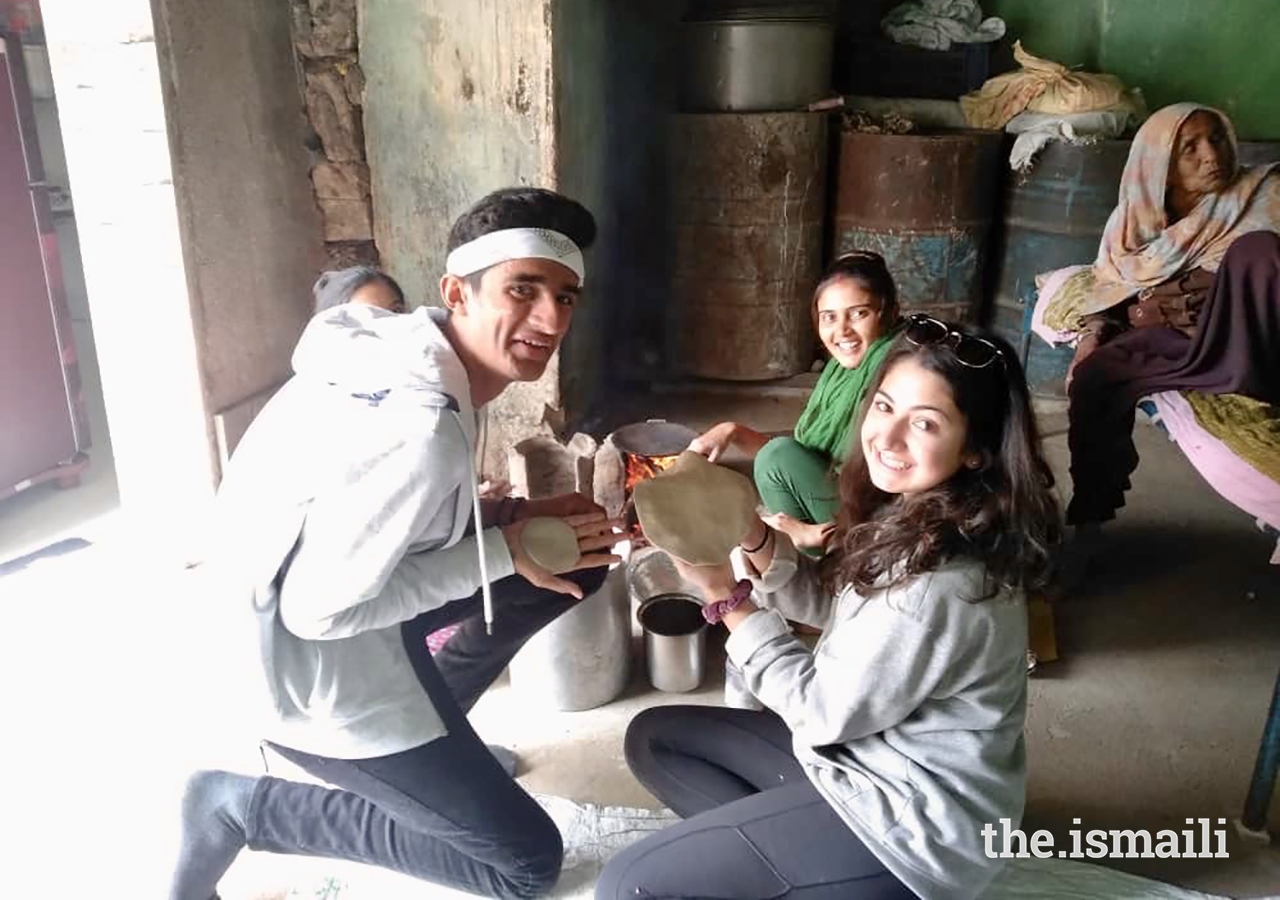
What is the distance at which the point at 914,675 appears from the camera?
4.45 feet

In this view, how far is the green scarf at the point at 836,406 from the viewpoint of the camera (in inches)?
88.4

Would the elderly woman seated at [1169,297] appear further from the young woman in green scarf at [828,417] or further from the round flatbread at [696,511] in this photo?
the round flatbread at [696,511]

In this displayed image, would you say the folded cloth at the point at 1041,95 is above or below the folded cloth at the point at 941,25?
below

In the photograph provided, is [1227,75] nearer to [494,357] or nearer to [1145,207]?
[1145,207]

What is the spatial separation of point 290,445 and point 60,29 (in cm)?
187

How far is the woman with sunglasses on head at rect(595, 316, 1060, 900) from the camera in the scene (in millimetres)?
1370

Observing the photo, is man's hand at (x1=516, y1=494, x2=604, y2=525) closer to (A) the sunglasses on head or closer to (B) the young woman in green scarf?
(B) the young woman in green scarf

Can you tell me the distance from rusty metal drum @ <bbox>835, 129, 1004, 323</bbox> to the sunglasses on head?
3.18m

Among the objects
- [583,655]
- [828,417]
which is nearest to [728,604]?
[583,655]

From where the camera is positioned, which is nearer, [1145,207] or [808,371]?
[1145,207]

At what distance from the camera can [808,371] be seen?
486 cm

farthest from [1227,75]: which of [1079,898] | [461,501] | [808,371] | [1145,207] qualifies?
[461,501]

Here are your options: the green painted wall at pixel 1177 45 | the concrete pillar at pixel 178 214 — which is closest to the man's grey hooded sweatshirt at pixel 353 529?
the concrete pillar at pixel 178 214

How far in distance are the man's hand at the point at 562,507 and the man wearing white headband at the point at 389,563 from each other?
5 cm
